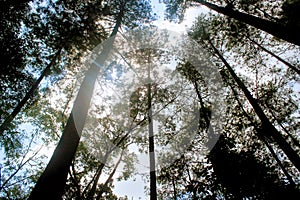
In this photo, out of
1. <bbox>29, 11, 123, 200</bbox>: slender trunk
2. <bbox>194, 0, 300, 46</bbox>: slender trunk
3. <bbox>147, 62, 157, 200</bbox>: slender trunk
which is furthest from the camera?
<bbox>147, 62, 157, 200</bbox>: slender trunk

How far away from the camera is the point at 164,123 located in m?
12.4

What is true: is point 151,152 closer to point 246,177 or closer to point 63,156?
point 246,177

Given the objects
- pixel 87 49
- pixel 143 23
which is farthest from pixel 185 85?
pixel 87 49

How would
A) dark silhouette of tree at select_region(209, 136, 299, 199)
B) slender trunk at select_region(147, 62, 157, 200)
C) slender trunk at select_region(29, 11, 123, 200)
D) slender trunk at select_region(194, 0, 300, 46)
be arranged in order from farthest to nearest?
slender trunk at select_region(147, 62, 157, 200)
dark silhouette of tree at select_region(209, 136, 299, 199)
slender trunk at select_region(194, 0, 300, 46)
slender trunk at select_region(29, 11, 123, 200)

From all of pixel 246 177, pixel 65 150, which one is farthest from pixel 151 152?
pixel 65 150

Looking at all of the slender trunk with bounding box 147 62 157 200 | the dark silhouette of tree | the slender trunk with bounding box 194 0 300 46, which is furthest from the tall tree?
the slender trunk with bounding box 147 62 157 200

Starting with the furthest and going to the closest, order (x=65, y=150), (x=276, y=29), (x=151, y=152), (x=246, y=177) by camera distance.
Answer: (x=151, y=152)
(x=246, y=177)
(x=65, y=150)
(x=276, y=29)

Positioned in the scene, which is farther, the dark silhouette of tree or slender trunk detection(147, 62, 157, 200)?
slender trunk detection(147, 62, 157, 200)

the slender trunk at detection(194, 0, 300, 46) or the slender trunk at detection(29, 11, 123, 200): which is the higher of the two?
the slender trunk at detection(194, 0, 300, 46)

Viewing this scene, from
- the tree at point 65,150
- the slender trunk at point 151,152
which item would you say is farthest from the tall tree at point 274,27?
the slender trunk at point 151,152

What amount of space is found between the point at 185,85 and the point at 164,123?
3.07 meters

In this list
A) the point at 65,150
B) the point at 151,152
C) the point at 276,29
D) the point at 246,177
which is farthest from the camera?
the point at 151,152

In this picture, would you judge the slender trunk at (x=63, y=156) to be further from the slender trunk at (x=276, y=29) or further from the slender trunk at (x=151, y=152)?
the slender trunk at (x=151, y=152)

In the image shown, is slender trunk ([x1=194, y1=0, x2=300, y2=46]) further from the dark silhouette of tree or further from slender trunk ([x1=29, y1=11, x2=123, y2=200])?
slender trunk ([x1=29, y1=11, x2=123, y2=200])
